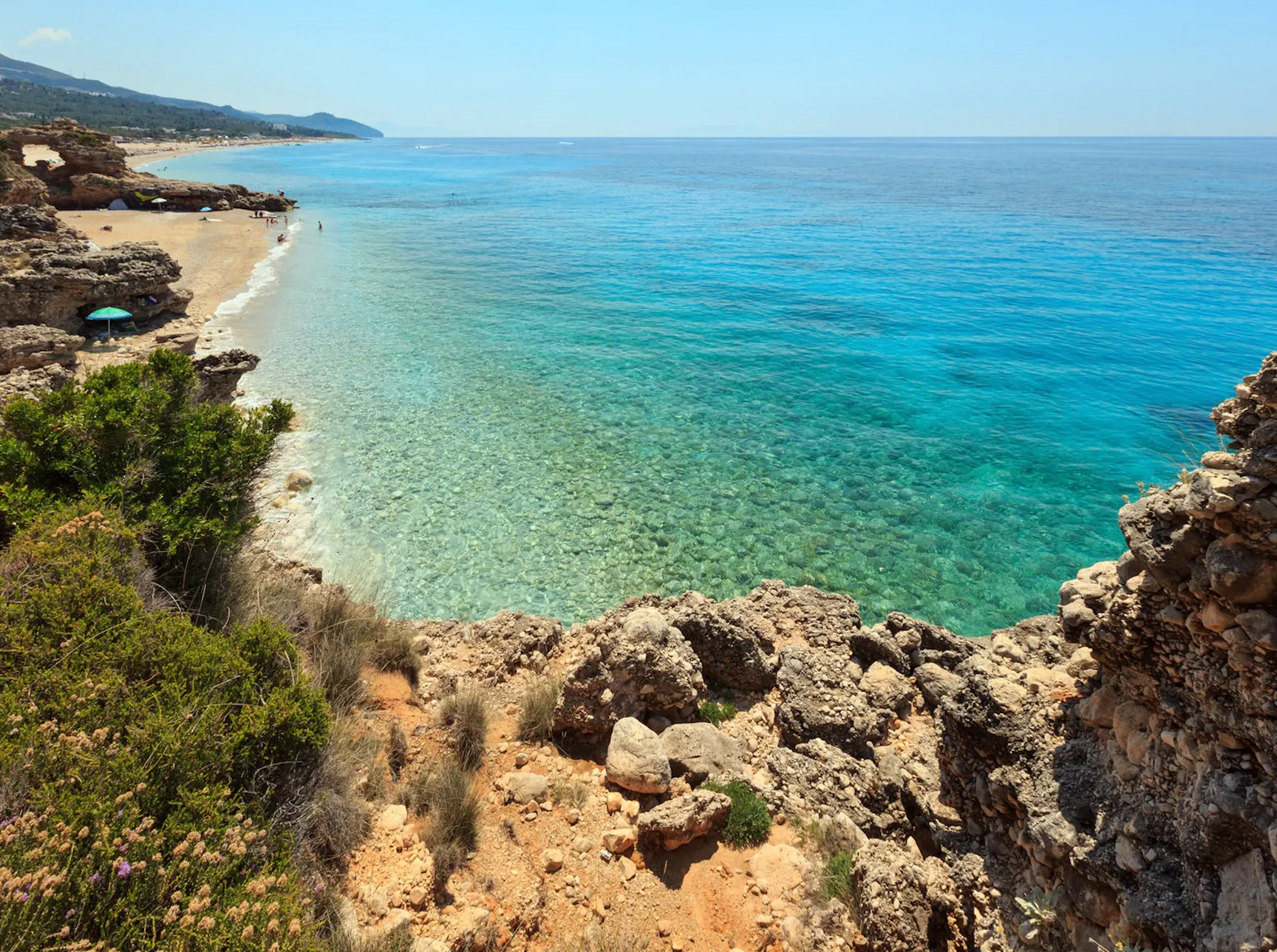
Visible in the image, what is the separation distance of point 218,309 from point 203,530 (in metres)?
23.9

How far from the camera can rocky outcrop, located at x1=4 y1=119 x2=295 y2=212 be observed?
154ft

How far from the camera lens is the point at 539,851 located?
5.69 meters

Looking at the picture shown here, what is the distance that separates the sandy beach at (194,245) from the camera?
21.8 m

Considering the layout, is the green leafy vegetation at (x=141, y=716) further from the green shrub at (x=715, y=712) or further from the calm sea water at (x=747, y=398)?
the calm sea water at (x=747, y=398)

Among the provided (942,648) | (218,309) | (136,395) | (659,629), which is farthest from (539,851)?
(218,309)

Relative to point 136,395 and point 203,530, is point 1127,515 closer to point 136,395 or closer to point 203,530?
point 203,530

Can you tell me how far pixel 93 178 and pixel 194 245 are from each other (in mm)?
19392

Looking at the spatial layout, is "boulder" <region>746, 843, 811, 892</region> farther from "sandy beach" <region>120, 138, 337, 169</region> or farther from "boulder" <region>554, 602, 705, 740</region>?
"sandy beach" <region>120, 138, 337, 169</region>

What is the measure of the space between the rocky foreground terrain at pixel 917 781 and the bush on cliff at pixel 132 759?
1.03 m

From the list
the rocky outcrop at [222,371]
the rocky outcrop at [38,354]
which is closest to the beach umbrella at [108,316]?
the rocky outcrop at [38,354]

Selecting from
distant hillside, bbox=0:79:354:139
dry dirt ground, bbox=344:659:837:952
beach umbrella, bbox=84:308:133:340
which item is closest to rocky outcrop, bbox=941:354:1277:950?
dry dirt ground, bbox=344:659:837:952

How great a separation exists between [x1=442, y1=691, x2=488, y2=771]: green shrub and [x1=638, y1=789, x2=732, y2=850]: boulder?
6.41ft

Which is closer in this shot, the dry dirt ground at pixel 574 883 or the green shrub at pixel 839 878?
the dry dirt ground at pixel 574 883

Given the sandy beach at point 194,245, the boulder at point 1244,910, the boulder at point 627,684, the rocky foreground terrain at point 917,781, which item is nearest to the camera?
the boulder at point 1244,910
